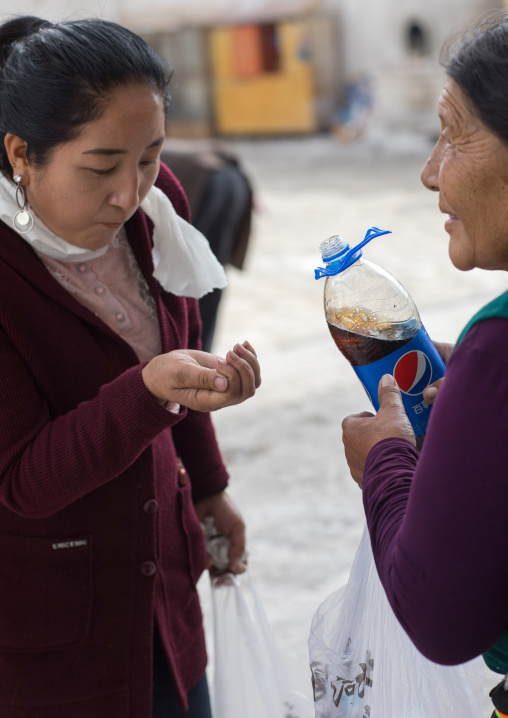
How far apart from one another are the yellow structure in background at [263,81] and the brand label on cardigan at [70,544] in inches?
667

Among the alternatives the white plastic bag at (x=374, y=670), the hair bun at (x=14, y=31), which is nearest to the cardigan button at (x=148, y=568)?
the white plastic bag at (x=374, y=670)

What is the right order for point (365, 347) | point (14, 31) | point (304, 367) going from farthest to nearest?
point (304, 367)
point (14, 31)
point (365, 347)

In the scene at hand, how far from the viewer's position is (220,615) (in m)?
1.83

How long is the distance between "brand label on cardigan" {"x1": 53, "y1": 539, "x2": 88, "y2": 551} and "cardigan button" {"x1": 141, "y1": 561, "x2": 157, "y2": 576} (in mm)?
112

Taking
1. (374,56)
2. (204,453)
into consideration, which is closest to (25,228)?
(204,453)

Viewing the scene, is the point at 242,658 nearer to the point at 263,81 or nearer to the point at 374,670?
the point at 374,670

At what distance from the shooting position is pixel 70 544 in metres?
1.47

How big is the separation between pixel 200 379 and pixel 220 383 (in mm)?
32

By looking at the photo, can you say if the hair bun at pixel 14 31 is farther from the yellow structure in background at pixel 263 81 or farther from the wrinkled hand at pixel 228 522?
the yellow structure in background at pixel 263 81

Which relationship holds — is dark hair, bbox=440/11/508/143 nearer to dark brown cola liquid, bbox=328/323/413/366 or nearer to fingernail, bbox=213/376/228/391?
dark brown cola liquid, bbox=328/323/413/366

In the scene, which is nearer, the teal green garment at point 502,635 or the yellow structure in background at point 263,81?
the teal green garment at point 502,635

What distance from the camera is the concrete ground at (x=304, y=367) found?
3.25m

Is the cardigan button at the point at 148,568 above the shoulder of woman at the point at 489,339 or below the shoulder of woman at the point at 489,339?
below

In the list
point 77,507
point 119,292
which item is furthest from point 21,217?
point 77,507
